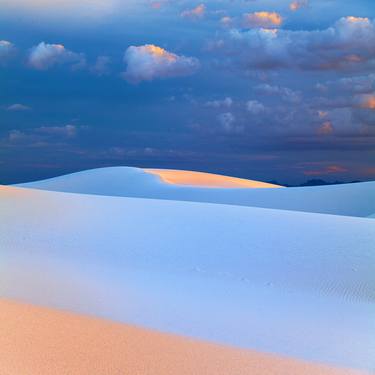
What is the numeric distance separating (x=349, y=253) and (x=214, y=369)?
5.70 m

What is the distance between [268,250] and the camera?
30.8 ft

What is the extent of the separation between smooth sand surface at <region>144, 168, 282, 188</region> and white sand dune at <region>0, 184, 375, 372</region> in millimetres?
18916

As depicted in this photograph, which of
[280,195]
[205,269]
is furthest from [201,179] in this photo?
[205,269]

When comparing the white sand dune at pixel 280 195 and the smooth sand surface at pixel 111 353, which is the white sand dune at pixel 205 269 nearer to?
the smooth sand surface at pixel 111 353

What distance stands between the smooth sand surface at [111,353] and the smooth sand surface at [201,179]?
82.8 feet

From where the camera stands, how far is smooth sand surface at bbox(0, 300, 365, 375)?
4.04 meters

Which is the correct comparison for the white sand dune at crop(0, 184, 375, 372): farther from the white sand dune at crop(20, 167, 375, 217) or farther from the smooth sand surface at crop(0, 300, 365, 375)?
the white sand dune at crop(20, 167, 375, 217)

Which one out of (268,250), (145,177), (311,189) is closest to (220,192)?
(311,189)

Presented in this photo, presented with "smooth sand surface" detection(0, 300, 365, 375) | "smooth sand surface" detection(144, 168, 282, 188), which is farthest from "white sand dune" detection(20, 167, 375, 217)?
"smooth sand surface" detection(0, 300, 365, 375)

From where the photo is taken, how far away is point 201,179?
3394cm

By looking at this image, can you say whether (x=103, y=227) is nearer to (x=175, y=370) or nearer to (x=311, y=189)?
(x=175, y=370)

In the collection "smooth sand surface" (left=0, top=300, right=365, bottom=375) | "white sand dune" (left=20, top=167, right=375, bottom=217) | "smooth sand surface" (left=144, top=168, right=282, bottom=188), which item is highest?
"smooth sand surface" (left=144, top=168, right=282, bottom=188)

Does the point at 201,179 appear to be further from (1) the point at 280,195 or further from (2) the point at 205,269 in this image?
(2) the point at 205,269

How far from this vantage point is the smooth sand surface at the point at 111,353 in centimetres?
404
